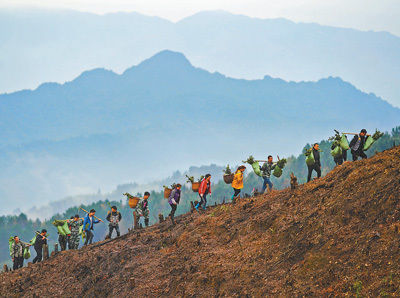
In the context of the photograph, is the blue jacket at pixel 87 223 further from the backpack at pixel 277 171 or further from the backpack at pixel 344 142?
the backpack at pixel 344 142

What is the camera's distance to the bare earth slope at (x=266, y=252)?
1475cm

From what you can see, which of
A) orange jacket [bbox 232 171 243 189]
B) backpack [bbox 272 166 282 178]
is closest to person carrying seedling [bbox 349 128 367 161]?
backpack [bbox 272 166 282 178]

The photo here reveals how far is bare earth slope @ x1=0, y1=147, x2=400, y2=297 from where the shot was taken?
48.4ft

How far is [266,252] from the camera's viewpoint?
59.0 feet

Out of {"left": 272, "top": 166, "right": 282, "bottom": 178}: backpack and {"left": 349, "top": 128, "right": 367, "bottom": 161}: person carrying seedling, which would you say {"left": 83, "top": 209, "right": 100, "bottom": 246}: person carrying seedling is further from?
{"left": 349, "top": 128, "right": 367, "bottom": 161}: person carrying seedling

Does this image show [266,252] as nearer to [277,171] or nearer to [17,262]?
[277,171]

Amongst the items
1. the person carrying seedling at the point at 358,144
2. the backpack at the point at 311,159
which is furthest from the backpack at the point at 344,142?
the backpack at the point at 311,159

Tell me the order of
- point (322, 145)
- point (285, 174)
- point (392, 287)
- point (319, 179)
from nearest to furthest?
point (392, 287), point (319, 179), point (322, 145), point (285, 174)

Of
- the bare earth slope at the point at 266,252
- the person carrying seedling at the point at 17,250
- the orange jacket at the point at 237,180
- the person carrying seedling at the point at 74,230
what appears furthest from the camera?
the person carrying seedling at the point at 17,250

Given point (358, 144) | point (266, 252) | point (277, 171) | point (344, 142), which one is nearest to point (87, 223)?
point (277, 171)

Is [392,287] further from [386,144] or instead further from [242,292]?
[386,144]

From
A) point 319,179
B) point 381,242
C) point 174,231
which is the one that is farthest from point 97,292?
point 381,242

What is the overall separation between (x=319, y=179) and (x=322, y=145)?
463 feet

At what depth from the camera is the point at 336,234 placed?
1631 centimetres
